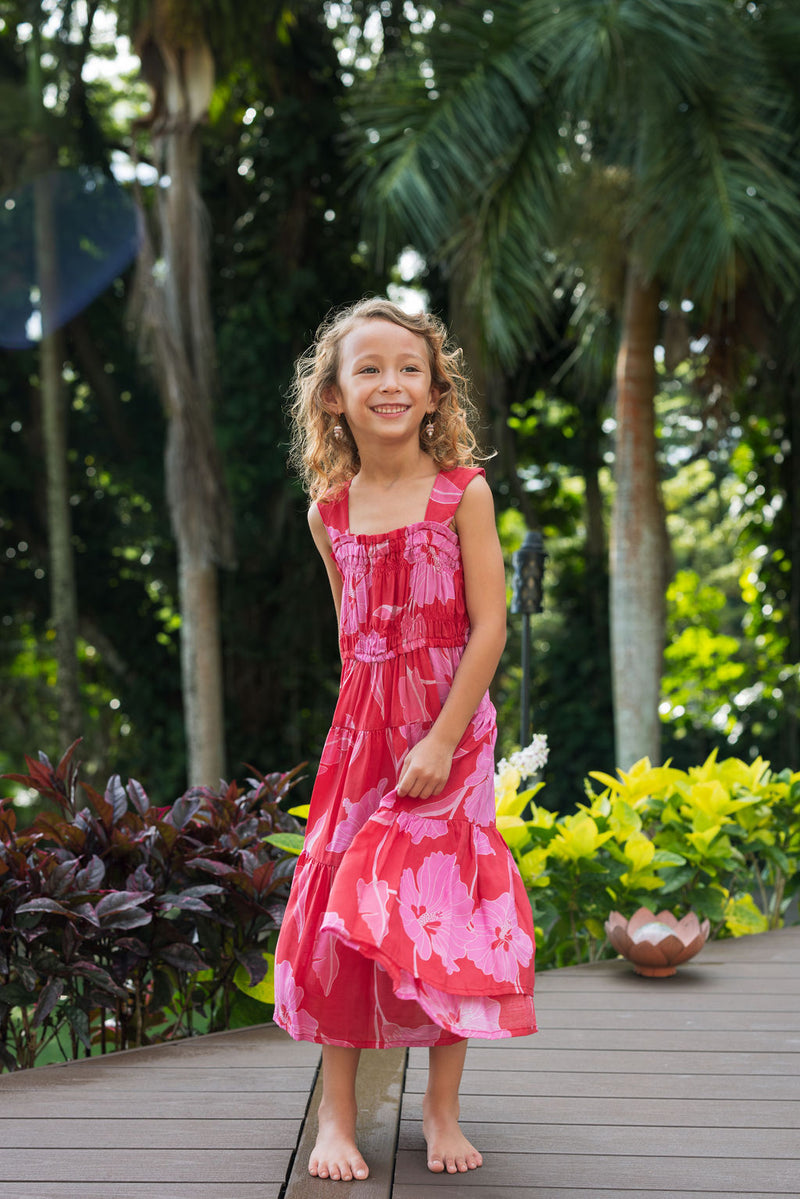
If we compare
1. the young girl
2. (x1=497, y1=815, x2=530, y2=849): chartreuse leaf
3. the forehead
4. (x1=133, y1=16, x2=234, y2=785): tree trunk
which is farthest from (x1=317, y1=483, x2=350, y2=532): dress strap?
(x1=133, y1=16, x2=234, y2=785): tree trunk

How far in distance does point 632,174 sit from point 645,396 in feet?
4.58

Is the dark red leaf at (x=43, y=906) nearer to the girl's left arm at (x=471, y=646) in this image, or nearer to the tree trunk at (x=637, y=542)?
the girl's left arm at (x=471, y=646)

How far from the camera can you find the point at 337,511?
1909 mm

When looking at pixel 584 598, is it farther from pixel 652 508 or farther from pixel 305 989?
pixel 305 989

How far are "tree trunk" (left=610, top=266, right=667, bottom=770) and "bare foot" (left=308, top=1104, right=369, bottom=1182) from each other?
5.07 metres

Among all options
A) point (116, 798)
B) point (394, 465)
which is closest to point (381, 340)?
point (394, 465)

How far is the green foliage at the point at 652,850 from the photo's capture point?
2891mm

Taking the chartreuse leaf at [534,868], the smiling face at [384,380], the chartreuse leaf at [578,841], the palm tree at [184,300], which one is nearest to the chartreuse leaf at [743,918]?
the chartreuse leaf at [578,841]

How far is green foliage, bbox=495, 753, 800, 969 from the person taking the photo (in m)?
2.89

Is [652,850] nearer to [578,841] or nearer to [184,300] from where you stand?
[578,841]

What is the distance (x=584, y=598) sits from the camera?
34.8 ft

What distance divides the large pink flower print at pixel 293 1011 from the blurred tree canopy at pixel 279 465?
23.0 feet

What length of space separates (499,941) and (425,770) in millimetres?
292

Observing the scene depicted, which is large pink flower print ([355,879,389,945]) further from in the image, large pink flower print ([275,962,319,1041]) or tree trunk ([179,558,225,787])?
tree trunk ([179,558,225,787])
